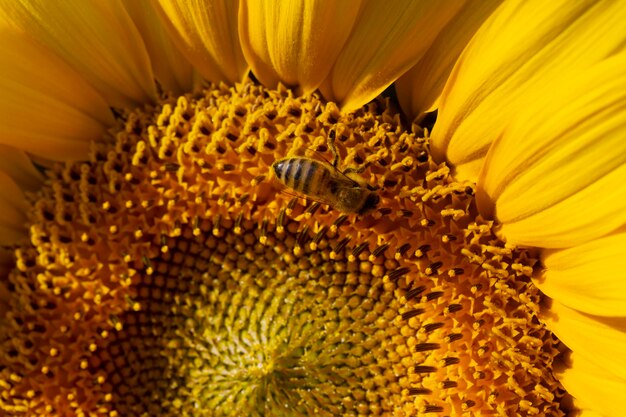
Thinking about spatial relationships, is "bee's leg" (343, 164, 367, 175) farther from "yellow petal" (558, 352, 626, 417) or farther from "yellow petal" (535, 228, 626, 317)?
"yellow petal" (558, 352, 626, 417)

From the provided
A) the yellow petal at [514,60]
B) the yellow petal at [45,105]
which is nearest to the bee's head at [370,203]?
the yellow petal at [514,60]

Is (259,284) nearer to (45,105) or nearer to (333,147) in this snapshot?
(333,147)

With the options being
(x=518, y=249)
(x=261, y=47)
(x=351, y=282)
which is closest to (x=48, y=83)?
(x=261, y=47)

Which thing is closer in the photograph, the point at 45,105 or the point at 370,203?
the point at 370,203

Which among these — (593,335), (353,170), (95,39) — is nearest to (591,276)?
(593,335)

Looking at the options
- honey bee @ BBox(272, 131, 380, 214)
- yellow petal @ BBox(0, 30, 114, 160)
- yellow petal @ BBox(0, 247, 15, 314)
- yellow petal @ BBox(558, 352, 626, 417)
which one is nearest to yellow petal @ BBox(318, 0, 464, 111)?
honey bee @ BBox(272, 131, 380, 214)
